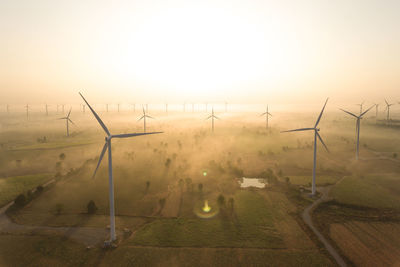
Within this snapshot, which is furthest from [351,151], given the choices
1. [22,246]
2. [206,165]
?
[22,246]

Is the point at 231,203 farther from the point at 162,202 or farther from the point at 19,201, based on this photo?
the point at 19,201

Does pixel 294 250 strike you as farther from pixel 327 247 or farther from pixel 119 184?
pixel 119 184

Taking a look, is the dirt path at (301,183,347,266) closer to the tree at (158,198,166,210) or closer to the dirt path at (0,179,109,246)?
the tree at (158,198,166,210)

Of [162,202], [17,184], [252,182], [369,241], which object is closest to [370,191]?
[369,241]

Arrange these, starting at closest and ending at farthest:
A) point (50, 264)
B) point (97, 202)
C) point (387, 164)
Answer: point (50, 264) → point (97, 202) → point (387, 164)

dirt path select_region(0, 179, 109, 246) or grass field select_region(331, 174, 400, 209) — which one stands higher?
grass field select_region(331, 174, 400, 209)

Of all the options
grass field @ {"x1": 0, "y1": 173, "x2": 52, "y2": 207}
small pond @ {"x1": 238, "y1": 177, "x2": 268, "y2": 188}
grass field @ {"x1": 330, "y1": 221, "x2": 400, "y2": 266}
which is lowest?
grass field @ {"x1": 330, "y1": 221, "x2": 400, "y2": 266}

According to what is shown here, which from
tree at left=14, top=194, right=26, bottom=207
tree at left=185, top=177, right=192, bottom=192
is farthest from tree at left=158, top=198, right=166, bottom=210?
tree at left=14, top=194, right=26, bottom=207

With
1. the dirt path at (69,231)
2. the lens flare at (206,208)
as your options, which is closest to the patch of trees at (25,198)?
the dirt path at (69,231)
